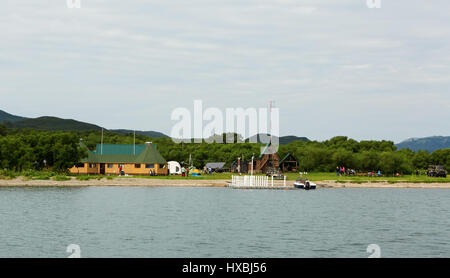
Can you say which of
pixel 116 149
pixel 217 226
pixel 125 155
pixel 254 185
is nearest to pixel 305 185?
pixel 254 185

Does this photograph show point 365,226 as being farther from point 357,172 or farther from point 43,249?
point 357,172

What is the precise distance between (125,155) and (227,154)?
184 feet

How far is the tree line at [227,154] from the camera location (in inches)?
3755

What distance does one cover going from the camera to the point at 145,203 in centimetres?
6266

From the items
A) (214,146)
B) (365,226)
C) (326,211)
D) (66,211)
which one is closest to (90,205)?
(66,211)

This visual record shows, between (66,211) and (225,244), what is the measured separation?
24417mm

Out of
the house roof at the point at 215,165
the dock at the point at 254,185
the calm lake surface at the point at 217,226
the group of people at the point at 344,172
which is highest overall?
the house roof at the point at 215,165

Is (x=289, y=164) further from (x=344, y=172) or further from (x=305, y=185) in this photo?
(x=305, y=185)

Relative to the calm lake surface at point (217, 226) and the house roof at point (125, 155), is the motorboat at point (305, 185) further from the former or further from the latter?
the house roof at point (125, 155)

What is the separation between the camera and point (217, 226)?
44.5 m

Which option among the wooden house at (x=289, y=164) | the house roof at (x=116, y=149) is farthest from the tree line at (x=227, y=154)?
the house roof at (x=116, y=149)

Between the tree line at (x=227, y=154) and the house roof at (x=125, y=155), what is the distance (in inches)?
175

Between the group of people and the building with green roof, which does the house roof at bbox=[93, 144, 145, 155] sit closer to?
the building with green roof

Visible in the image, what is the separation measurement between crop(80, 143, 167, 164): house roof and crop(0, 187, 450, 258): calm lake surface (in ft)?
101
